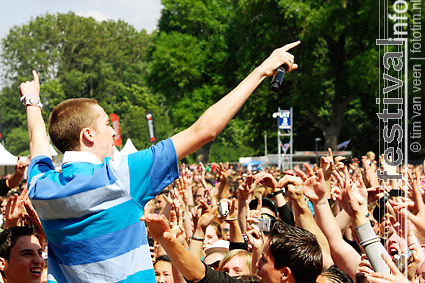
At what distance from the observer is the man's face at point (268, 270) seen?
296cm

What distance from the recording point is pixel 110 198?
2357 millimetres

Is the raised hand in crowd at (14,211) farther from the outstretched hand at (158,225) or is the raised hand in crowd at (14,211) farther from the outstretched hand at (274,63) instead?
the outstretched hand at (274,63)

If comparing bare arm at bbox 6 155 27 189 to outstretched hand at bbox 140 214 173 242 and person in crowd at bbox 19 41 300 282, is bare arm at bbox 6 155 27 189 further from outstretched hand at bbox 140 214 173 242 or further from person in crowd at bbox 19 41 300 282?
outstretched hand at bbox 140 214 173 242

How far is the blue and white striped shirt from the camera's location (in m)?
2.35

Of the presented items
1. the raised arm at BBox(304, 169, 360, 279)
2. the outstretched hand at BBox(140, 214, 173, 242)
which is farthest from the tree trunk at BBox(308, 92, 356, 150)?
the outstretched hand at BBox(140, 214, 173, 242)

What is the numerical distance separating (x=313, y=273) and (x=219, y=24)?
135ft

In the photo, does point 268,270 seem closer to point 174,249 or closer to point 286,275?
point 286,275

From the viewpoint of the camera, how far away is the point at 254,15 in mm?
34094

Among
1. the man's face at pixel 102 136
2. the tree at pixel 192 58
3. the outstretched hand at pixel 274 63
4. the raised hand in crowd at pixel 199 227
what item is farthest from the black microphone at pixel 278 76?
the tree at pixel 192 58

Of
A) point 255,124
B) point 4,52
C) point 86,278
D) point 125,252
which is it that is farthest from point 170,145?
point 4,52

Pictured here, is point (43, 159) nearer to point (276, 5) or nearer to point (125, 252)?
point (125, 252)

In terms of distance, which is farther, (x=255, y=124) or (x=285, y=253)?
(x=255, y=124)

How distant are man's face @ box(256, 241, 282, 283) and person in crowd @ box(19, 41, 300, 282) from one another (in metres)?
0.79

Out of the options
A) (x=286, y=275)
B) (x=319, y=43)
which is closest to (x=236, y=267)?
(x=286, y=275)
